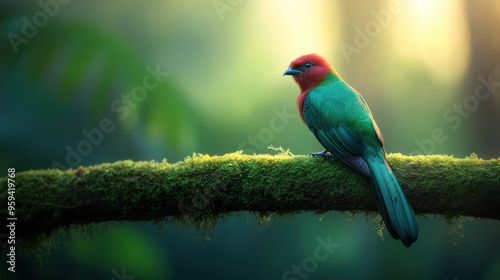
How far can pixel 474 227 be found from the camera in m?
6.19

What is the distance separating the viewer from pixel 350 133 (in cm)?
257

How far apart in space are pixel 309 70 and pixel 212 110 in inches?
110

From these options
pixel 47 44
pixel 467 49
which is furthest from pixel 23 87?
pixel 467 49

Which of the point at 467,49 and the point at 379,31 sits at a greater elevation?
the point at 379,31

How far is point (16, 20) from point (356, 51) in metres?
4.85

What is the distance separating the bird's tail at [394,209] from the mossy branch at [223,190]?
0.10m

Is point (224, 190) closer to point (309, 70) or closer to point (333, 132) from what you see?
point (333, 132)

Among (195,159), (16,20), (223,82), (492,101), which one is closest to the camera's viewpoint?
(195,159)

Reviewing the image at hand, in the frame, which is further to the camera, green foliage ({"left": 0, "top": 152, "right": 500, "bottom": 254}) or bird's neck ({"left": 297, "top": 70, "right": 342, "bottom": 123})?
bird's neck ({"left": 297, "top": 70, "right": 342, "bottom": 123})

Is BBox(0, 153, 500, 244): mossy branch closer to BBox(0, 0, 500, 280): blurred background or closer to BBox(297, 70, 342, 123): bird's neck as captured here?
BBox(297, 70, 342, 123): bird's neck

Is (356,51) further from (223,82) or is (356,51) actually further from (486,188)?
(486,188)

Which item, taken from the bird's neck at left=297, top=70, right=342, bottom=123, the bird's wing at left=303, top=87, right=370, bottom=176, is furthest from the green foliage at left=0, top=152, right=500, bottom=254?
the bird's neck at left=297, top=70, right=342, bottom=123

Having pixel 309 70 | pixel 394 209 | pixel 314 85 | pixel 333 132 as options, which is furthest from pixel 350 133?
pixel 309 70

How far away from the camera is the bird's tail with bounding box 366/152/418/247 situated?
A: 212 cm
